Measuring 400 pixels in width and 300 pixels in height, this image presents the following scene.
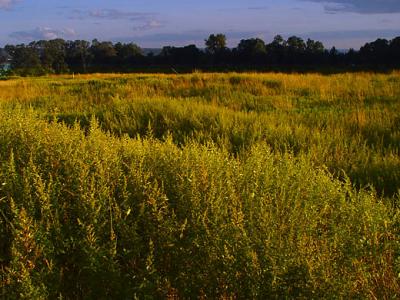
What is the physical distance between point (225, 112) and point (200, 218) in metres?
6.84

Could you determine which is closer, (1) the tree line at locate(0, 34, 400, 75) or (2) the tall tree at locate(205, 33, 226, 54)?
(1) the tree line at locate(0, 34, 400, 75)

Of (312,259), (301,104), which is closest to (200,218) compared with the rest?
(312,259)

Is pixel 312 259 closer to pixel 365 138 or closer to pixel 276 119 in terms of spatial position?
pixel 365 138

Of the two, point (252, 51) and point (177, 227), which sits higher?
point (252, 51)

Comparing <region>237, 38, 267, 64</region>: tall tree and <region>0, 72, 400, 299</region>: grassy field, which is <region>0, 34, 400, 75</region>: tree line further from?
<region>0, 72, 400, 299</region>: grassy field

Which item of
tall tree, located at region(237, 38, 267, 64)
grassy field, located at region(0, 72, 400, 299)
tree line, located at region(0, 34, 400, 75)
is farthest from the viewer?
tall tree, located at region(237, 38, 267, 64)

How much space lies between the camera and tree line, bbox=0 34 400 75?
55.3 metres

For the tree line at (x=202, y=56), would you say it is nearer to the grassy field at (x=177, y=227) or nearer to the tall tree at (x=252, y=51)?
the tall tree at (x=252, y=51)

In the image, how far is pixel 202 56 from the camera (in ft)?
244

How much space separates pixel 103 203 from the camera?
3596mm

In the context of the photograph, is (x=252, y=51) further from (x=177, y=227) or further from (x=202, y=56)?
(x=177, y=227)

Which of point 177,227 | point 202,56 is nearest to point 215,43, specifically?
point 202,56

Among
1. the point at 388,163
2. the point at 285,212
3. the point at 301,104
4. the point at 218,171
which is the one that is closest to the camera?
the point at 285,212

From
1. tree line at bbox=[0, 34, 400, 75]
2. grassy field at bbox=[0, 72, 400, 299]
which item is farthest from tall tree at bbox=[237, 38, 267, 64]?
grassy field at bbox=[0, 72, 400, 299]
